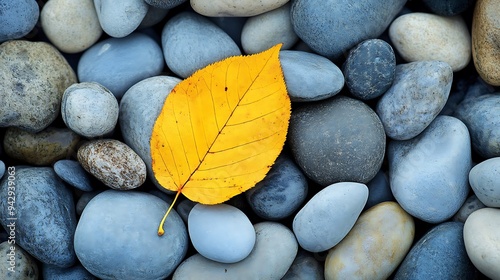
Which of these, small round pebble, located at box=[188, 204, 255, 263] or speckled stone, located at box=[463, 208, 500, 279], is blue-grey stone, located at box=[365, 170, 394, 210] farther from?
small round pebble, located at box=[188, 204, 255, 263]

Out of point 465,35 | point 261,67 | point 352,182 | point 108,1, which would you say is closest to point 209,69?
point 261,67

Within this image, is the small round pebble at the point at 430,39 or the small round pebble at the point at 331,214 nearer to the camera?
the small round pebble at the point at 331,214

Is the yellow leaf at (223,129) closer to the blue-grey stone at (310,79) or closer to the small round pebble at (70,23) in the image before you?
the blue-grey stone at (310,79)

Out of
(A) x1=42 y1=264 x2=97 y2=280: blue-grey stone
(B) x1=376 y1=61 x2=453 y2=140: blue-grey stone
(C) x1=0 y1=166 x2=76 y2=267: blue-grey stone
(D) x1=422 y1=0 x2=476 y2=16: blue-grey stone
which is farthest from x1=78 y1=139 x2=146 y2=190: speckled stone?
(D) x1=422 y1=0 x2=476 y2=16: blue-grey stone

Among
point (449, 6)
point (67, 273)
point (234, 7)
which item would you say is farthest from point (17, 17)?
point (449, 6)

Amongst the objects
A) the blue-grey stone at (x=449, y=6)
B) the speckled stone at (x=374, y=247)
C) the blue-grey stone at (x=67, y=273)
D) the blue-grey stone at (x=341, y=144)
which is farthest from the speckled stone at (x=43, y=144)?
the blue-grey stone at (x=449, y=6)

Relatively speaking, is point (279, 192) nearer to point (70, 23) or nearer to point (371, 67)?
point (371, 67)

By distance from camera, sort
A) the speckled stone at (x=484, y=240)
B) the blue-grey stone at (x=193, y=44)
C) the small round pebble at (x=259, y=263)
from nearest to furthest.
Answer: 1. the speckled stone at (x=484, y=240)
2. the small round pebble at (x=259, y=263)
3. the blue-grey stone at (x=193, y=44)
